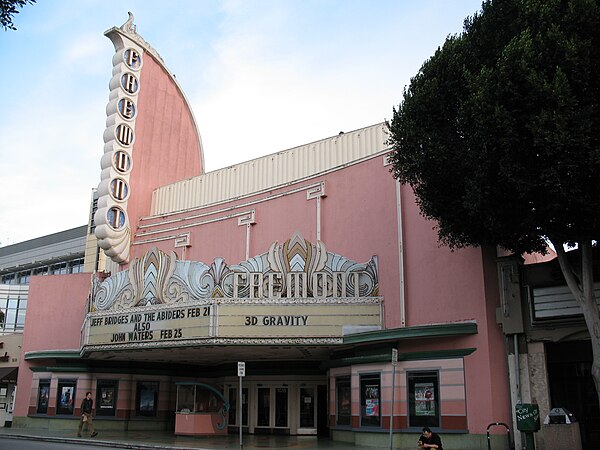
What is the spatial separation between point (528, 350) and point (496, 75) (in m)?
7.93

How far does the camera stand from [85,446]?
69.7 ft

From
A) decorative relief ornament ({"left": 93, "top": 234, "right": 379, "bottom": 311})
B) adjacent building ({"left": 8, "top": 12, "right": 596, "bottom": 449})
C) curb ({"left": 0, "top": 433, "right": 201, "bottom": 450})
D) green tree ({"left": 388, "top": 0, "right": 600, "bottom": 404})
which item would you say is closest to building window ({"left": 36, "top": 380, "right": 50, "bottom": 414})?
adjacent building ({"left": 8, "top": 12, "right": 596, "bottom": 449})

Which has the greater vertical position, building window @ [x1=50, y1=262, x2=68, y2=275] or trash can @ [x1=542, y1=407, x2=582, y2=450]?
building window @ [x1=50, y1=262, x2=68, y2=275]

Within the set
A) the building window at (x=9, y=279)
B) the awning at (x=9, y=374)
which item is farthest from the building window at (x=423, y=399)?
the building window at (x=9, y=279)

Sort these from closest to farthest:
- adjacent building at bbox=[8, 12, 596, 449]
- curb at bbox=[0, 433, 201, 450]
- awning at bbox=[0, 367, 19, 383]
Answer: adjacent building at bbox=[8, 12, 596, 449], curb at bbox=[0, 433, 201, 450], awning at bbox=[0, 367, 19, 383]

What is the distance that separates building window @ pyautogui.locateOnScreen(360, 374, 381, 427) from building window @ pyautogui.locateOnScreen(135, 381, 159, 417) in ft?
37.7

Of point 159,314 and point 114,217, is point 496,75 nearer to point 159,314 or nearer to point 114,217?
point 159,314

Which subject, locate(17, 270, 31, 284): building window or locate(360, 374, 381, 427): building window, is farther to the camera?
locate(17, 270, 31, 284): building window

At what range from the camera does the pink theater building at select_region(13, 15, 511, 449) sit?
1917 cm

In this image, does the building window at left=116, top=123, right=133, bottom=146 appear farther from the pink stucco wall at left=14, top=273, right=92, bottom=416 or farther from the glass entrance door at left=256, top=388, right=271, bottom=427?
the glass entrance door at left=256, top=388, right=271, bottom=427

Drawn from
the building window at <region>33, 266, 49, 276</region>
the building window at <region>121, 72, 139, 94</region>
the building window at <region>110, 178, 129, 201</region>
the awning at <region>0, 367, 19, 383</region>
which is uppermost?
the building window at <region>121, 72, 139, 94</region>

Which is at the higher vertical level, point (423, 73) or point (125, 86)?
point (125, 86)

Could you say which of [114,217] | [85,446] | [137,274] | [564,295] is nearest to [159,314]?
[137,274]

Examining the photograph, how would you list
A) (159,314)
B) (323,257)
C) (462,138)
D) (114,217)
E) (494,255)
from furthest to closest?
(114,217) < (159,314) < (323,257) < (494,255) < (462,138)
